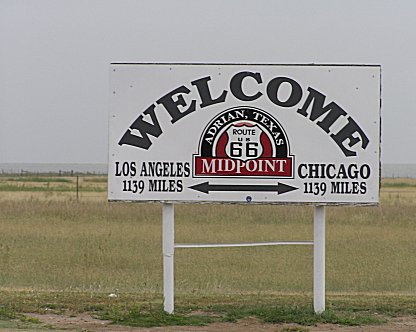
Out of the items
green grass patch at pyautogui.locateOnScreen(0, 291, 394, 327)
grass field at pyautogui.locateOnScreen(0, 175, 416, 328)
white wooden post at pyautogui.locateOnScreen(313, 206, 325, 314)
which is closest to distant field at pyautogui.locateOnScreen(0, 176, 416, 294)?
grass field at pyautogui.locateOnScreen(0, 175, 416, 328)

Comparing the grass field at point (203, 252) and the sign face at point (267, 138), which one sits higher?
the sign face at point (267, 138)

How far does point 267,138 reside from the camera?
1015cm

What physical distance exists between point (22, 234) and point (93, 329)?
15.1 m

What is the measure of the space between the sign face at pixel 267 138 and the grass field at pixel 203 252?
201cm

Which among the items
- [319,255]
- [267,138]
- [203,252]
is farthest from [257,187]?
[203,252]

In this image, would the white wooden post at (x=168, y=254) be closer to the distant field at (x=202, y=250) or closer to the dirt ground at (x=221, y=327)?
the dirt ground at (x=221, y=327)

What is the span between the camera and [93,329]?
940 centimetres

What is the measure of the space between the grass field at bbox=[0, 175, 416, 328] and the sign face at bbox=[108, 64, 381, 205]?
201cm

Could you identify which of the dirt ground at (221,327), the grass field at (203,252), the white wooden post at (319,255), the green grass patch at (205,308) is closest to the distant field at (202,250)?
the grass field at (203,252)

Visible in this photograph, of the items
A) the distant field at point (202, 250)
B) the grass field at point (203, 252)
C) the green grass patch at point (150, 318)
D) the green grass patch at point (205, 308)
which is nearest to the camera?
the green grass patch at point (150, 318)

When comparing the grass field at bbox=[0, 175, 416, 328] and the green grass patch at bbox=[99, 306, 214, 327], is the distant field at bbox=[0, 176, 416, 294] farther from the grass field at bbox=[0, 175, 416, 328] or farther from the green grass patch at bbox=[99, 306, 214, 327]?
the green grass patch at bbox=[99, 306, 214, 327]

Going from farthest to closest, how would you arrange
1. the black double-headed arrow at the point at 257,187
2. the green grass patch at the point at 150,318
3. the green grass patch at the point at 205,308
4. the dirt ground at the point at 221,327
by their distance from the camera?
the black double-headed arrow at the point at 257,187 → the green grass patch at the point at 205,308 → the green grass patch at the point at 150,318 → the dirt ground at the point at 221,327

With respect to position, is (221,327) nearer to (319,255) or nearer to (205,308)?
(205,308)

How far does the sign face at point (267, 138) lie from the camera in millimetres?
10133
